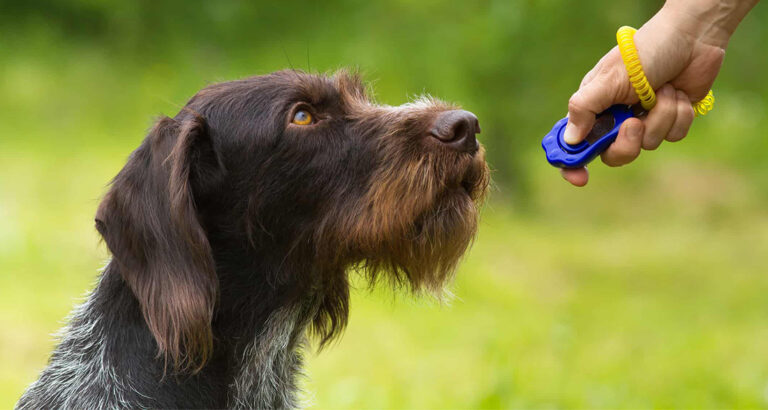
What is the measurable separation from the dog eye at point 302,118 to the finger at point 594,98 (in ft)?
3.06

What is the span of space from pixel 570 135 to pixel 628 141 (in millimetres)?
202

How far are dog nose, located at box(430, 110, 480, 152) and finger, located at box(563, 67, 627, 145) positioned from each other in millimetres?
343

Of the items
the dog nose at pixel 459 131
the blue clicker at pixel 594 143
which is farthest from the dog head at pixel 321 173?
the blue clicker at pixel 594 143

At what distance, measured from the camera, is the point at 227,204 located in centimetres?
331

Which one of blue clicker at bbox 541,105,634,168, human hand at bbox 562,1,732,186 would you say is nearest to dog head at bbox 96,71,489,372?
blue clicker at bbox 541,105,634,168

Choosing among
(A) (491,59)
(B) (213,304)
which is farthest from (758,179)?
(B) (213,304)

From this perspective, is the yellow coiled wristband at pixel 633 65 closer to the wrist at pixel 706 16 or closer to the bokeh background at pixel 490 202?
the wrist at pixel 706 16

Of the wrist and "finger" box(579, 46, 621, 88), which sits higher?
the wrist

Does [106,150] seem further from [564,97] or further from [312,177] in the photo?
[312,177]

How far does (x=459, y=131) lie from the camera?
3234mm

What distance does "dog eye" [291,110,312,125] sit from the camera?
10.9ft

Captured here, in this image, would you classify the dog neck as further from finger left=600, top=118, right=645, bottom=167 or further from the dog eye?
finger left=600, top=118, right=645, bottom=167

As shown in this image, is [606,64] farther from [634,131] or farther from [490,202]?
[490,202]

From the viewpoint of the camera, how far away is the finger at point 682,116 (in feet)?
10.8
